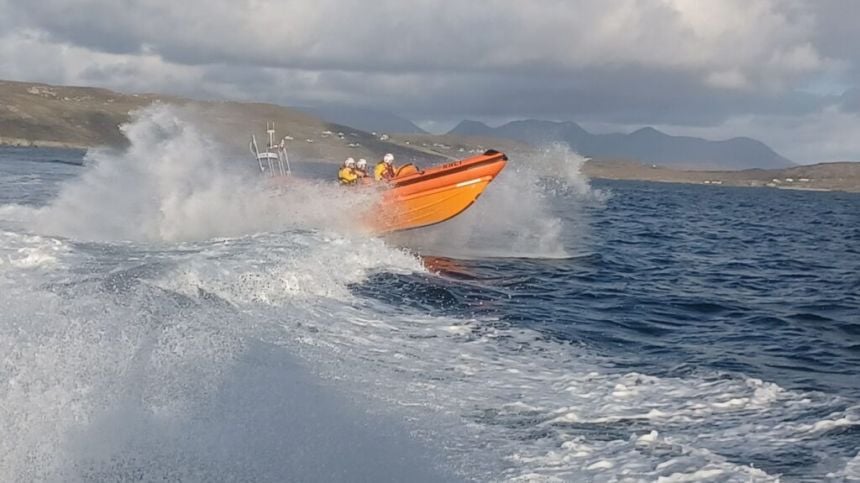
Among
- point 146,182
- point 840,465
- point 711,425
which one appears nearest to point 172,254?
point 146,182

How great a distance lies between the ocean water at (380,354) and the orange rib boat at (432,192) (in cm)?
68

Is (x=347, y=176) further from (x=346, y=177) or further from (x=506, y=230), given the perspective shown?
(x=506, y=230)

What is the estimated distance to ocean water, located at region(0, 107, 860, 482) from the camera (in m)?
6.70

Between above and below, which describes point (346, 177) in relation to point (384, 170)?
below

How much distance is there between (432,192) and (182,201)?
20.3ft

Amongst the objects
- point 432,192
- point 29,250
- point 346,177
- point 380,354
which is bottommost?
point 380,354

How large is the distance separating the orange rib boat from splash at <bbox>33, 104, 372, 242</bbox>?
61 cm

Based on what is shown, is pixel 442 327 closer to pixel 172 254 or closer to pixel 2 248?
pixel 172 254

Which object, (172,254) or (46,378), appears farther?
(172,254)

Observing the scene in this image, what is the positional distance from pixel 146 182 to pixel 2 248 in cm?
956

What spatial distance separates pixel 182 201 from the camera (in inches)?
873

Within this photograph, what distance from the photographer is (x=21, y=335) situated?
8.19 m

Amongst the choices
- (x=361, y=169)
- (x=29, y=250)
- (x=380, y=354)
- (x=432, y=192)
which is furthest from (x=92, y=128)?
(x=380, y=354)

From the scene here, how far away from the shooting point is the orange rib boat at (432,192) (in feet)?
70.7
